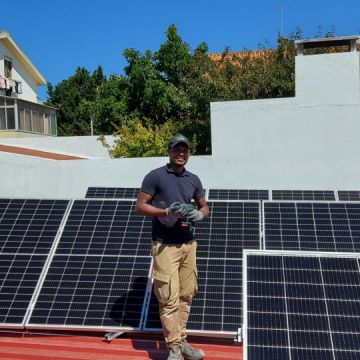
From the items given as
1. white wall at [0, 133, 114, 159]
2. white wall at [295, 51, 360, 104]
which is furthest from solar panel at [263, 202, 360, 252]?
white wall at [0, 133, 114, 159]

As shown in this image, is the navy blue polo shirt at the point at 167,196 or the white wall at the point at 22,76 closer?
the navy blue polo shirt at the point at 167,196

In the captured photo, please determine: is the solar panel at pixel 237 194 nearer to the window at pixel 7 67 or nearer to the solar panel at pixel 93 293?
the solar panel at pixel 93 293

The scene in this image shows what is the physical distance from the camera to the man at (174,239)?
4.13 meters

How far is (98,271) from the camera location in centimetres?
543

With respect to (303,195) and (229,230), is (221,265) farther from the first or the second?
(303,195)

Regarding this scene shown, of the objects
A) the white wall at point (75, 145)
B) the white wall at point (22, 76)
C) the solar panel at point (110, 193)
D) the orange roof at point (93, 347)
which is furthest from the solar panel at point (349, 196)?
the white wall at point (22, 76)

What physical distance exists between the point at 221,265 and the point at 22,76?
30.4m

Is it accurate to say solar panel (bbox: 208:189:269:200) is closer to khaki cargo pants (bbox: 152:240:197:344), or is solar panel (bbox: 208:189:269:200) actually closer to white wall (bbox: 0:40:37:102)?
khaki cargo pants (bbox: 152:240:197:344)

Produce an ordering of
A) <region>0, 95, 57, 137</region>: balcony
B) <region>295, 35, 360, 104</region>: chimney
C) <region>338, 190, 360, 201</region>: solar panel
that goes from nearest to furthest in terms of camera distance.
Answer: <region>338, 190, 360, 201</region>: solar panel
<region>295, 35, 360, 104</region>: chimney
<region>0, 95, 57, 137</region>: balcony

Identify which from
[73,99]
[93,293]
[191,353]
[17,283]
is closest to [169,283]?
[191,353]

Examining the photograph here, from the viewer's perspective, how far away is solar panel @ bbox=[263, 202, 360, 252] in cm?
566

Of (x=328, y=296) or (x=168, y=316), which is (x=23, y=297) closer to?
(x=168, y=316)

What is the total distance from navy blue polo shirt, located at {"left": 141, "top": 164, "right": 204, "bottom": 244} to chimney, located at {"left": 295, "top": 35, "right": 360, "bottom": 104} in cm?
795

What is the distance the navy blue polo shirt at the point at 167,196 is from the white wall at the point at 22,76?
28.0 meters
